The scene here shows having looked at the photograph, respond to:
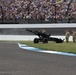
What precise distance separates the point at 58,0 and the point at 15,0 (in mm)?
7193

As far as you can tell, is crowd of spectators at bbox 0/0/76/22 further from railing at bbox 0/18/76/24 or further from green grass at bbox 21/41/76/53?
green grass at bbox 21/41/76/53

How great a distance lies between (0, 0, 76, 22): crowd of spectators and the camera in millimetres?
37000

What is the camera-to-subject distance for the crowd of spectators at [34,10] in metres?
37.0

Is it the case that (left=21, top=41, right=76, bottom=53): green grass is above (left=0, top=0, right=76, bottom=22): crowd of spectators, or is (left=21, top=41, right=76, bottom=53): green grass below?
below

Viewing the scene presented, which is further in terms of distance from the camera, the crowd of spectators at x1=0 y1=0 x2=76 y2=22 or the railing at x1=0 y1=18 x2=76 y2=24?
the crowd of spectators at x1=0 y1=0 x2=76 y2=22

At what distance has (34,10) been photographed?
3938 cm

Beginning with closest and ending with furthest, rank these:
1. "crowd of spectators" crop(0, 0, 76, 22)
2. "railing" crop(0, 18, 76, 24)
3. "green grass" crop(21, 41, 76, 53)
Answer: "green grass" crop(21, 41, 76, 53), "railing" crop(0, 18, 76, 24), "crowd of spectators" crop(0, 0, 76, 22)

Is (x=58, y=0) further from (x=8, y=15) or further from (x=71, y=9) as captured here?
(x=8, y=15)

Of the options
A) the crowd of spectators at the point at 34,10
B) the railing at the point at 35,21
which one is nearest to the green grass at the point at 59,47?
the railing at the point at 35,21

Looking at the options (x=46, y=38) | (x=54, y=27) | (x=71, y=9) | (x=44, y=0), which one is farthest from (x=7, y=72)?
(x=44, y=0)

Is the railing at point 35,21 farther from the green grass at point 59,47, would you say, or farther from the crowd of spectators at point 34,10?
the green grass at point 59,47

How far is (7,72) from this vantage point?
8.70 metres

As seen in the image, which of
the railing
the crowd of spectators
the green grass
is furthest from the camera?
the crowd of spectators

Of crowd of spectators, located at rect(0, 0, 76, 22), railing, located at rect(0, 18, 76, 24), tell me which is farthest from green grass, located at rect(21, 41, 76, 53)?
crowd of spectators, located at rect(0, 0, 76, 22)
